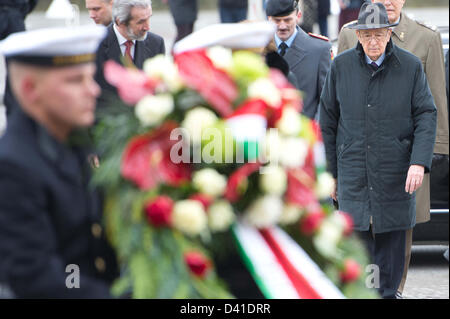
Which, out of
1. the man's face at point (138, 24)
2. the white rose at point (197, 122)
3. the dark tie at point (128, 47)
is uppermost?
the white rose at point (197, 122)

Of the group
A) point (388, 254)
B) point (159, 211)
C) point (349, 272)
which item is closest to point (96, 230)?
point (159, 211)

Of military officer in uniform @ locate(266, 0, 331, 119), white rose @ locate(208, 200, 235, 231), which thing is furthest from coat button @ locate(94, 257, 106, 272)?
military officer in uniform @ locate(266, 0, 331, 119)

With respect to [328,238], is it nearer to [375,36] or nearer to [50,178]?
[50,178]

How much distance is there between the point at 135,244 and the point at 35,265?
0.95 feet

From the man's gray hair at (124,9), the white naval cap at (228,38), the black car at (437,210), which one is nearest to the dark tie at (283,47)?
the man's gray hair at (124,9)

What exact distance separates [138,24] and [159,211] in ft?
13.5

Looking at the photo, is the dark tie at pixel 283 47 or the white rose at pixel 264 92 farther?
the dark tie at pixel 283 47

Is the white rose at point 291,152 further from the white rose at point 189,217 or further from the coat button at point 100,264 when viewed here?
the coat button at point 100,264

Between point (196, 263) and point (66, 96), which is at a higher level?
point (66, 96)

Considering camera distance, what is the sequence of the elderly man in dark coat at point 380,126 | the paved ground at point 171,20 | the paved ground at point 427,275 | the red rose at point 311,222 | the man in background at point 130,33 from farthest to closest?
the paved ground at point 171,20 → the paved ground at point 427,275 → the man in background at point 130,33 → the elderly man in dark coat at point 380,126 → the red rose at point 311,222

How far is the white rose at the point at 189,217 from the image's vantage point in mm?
3172

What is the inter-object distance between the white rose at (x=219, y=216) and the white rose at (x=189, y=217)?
30mm

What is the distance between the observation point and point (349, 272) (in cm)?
350

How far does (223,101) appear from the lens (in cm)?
334
